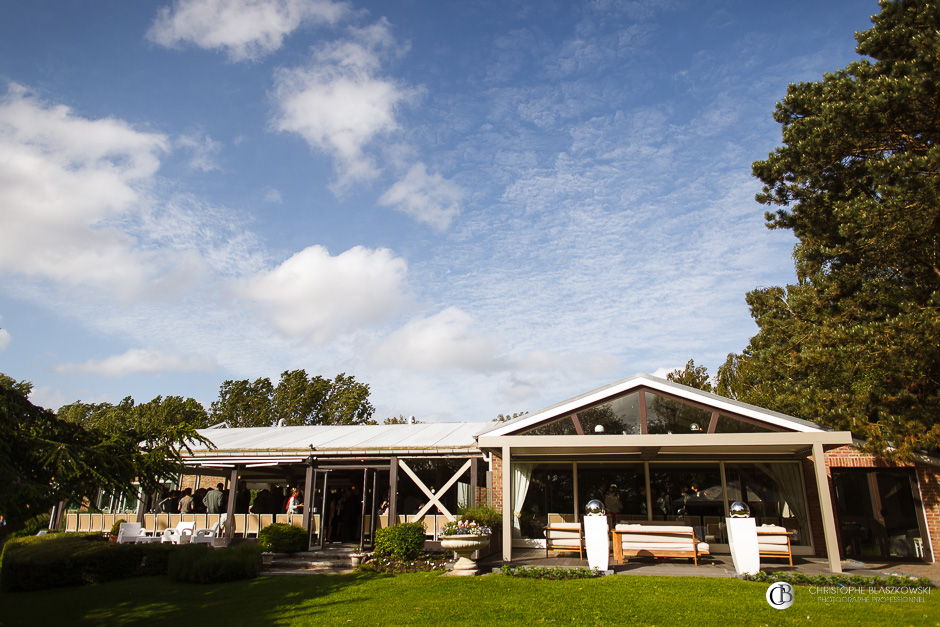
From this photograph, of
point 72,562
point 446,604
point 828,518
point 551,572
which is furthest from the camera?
point 72,562

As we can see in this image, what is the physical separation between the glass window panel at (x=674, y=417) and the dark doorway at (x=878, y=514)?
4861 millimetres

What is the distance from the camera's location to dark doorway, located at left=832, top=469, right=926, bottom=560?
13.8m

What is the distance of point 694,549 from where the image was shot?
11.4 meters

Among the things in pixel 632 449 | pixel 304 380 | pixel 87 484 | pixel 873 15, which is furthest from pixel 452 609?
pixel 304 380

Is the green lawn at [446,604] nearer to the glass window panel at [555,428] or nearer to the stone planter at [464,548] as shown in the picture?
the stone planter at [464,548]

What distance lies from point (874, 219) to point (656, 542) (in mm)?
7106

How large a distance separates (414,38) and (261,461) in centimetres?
1075

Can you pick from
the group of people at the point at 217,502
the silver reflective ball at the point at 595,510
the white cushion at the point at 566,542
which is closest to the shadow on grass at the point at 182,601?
the white cushion at the point at 566,542

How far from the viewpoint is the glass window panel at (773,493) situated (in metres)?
14.2

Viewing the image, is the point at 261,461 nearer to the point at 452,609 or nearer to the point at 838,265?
the point at 452,609

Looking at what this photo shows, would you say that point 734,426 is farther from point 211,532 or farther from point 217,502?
point 217,502

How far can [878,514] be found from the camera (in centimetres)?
1402

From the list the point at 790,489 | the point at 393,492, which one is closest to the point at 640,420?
the point at 790,489

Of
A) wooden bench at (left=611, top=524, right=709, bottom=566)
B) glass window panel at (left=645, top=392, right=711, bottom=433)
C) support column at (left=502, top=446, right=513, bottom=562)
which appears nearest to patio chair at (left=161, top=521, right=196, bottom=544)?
support column at (left=502, top=446, right=513, bottom=562)
